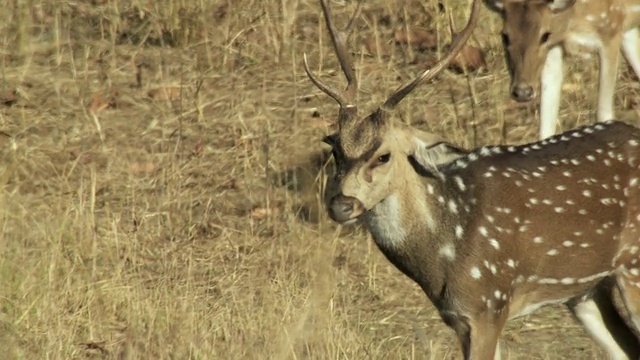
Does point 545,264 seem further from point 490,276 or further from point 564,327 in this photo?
point 564,327

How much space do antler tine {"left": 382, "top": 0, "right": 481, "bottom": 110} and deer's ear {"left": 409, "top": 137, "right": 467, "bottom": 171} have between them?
202 millimetres

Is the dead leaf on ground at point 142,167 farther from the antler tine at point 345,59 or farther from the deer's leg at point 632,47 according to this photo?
the deer's leg at point 632,47

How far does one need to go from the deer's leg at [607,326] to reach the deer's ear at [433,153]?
106 cm

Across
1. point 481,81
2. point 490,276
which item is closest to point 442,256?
point 490,276

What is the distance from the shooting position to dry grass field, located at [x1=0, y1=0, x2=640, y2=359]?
8.04 metres

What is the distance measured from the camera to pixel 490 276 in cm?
718

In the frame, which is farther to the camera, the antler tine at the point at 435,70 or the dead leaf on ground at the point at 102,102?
the dead leaf on ground at the point at 102,102

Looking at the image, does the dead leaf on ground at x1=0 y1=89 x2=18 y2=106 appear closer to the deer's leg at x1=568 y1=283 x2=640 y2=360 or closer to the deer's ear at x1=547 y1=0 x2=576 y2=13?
the deer's ear at x1=547 y1=0 x2=576 y2=13

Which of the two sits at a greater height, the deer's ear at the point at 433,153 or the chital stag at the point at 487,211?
the deer's ear at the point at 433,153

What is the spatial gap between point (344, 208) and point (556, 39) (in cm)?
397

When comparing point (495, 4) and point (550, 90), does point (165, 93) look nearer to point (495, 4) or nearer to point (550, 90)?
point (495, 4)

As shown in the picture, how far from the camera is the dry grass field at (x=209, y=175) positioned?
8039mm

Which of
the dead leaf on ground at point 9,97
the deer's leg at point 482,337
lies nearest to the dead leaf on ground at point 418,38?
the dead leaf on ground at point 9,97

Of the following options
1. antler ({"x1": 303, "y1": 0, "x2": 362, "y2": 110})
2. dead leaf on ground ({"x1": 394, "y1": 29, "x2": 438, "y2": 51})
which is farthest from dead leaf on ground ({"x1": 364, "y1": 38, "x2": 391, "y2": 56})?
antler ({"x1": 303, "y1": 0, "x2": 362, "y2": 110})
